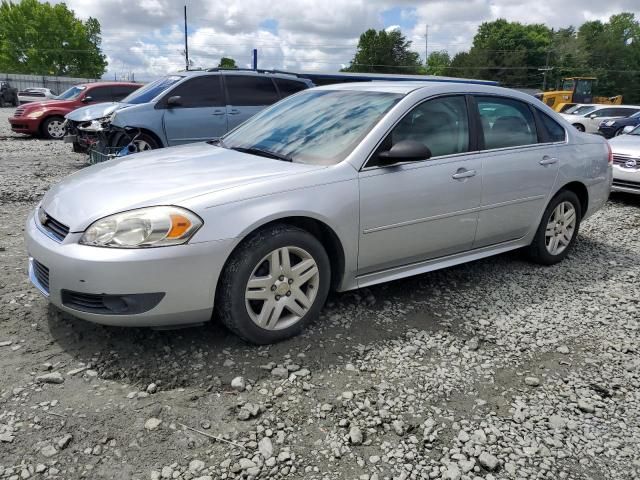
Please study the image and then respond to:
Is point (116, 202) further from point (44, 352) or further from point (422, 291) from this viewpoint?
point (422, 291)

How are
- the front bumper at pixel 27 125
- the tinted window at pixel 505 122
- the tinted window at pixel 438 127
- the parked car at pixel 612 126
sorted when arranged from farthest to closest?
the parked car at pixel 612 126 → the front bumper at pixel 27 125 → the tinted window at pixel 505 122 → the tinted window at pixel 438 127

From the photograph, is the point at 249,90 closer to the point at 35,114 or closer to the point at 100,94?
the point at 100,94

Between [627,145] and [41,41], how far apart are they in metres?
82.9

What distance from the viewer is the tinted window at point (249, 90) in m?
9.00

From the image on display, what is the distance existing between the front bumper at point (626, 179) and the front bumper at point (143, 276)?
279 inches

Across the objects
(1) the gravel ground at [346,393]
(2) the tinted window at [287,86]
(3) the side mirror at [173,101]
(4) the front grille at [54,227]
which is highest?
(2) the tinted window at [287,86]

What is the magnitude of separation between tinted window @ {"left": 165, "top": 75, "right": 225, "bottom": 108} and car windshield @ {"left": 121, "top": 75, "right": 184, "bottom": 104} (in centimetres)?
27

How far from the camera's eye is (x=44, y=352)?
2951 mm

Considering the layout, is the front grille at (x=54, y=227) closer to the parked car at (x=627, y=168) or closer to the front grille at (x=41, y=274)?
the front grille at (x=41, y=274)

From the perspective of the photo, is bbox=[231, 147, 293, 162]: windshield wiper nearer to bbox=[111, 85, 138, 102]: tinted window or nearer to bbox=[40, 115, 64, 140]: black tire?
bbox=[111, 85, 138, 102]: tinted window

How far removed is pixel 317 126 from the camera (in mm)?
3672

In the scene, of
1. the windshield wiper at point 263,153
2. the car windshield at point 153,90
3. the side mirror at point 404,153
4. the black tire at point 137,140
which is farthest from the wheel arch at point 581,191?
the car windshield at point 153,90

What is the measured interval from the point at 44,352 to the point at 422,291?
2.58 m

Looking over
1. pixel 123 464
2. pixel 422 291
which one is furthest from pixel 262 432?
pixel 422 291
